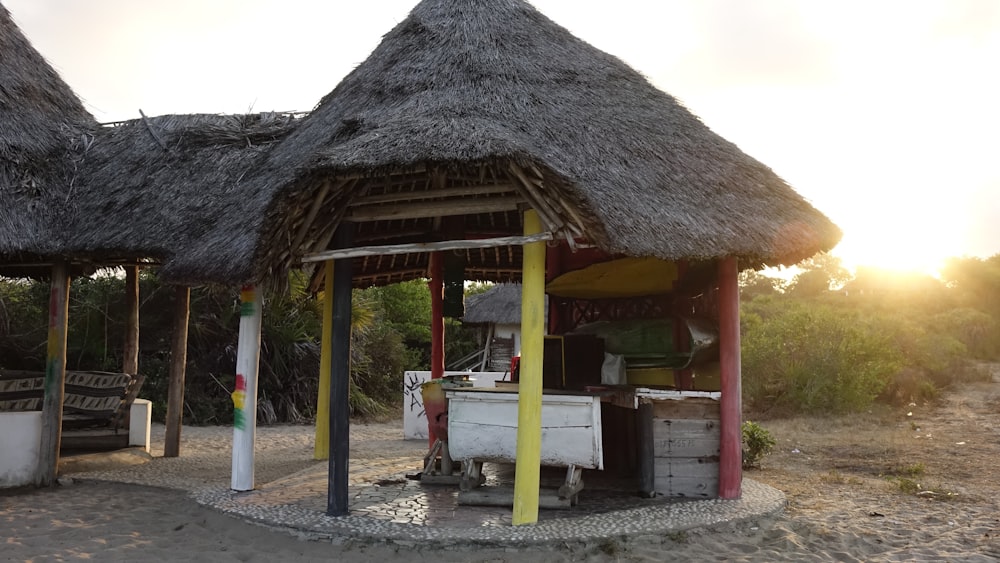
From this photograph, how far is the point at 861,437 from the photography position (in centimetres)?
1061

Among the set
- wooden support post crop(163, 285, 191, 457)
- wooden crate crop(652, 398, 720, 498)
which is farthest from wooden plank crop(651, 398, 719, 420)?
wooden support post crop(163, 285, 191, 457)

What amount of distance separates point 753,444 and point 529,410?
4093 mm

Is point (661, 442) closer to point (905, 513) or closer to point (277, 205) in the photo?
point (905, 513)

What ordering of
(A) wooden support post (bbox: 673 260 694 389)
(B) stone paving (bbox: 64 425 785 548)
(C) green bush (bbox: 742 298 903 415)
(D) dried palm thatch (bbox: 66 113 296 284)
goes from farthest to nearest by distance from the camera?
(C) green bush (bbox: 742 298 903 415) < (A) wooden support post (bbox: 673 260 694 389) < (D) dried palm thatch (bbox: 66 113 296 284) < (B) stone paving (bbox: 64 425 785 548)

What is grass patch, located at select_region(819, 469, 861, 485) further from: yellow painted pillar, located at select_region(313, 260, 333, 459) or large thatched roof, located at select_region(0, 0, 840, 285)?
yellow painted pillar, located at select_region(313, 260, 333, 459)

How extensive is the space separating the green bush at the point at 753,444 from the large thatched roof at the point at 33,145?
704cm

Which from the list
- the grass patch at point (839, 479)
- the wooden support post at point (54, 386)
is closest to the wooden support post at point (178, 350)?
the wooden support post at point (54, 386)

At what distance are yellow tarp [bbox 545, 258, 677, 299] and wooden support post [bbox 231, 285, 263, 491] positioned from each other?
295 centimetres

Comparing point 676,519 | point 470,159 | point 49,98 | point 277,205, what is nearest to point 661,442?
point 676,519

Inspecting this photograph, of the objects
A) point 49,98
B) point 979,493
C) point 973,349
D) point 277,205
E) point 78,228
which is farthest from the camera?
point 973,349

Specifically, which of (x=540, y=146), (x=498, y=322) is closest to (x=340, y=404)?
(x=540, y=146)

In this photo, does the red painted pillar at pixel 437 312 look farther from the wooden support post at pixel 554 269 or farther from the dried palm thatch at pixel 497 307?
the dried palm thatch at pixel 497 307

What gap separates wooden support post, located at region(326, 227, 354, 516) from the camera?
552cm

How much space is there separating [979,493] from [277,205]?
6.42 m
